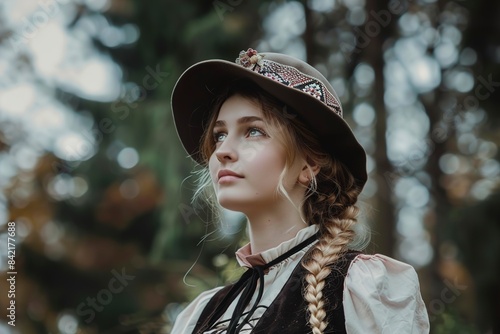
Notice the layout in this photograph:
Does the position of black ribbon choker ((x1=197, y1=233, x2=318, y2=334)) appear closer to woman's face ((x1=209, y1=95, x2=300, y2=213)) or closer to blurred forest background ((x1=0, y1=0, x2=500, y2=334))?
woman's face ((x1=209, y1=95, x2=300, y2=213))

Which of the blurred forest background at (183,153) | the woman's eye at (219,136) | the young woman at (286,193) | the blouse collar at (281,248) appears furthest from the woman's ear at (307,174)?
the blurred forest background at (183,153)

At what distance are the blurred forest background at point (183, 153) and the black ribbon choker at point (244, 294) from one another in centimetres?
332

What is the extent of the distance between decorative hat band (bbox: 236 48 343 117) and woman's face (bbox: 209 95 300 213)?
9 centimetres

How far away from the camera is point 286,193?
2.23 m

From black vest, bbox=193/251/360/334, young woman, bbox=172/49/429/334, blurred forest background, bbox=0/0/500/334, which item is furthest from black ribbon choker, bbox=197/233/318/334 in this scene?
blurred forest background, bbox=0/0/500/334

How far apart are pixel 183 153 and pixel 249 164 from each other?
4.48 metres

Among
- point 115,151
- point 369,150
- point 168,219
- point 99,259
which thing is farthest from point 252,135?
point 99,259

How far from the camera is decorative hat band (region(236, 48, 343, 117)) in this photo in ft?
Answer: 7.36

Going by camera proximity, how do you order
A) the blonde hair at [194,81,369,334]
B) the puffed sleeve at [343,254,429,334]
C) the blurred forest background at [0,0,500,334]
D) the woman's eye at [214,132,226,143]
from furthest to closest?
1. the blurred forest background at [0,0,500,334]
2. the woman's eye at [214,132,226,143]
3. the blonde hair at [194,81,369,334]
4. the puffed sleeve at [343,254,429,334]

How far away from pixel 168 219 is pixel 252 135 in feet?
15.4

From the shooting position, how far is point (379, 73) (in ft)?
21.2

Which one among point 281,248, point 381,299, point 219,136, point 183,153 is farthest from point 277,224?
point 183,153

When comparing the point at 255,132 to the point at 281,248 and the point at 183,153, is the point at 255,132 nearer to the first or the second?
the point at 281,248

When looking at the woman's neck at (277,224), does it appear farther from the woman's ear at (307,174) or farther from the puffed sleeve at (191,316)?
the puffed sleeve at (191,316)
